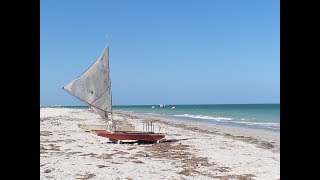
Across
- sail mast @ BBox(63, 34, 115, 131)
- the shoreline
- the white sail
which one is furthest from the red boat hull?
the shoreline

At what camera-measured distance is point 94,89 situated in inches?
996

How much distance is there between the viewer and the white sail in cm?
2509

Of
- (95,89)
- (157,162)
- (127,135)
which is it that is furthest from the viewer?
(95,89)

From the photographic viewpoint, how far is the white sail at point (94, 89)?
25094 mm

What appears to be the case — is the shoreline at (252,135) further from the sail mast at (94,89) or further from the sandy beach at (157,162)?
the sail mast at (94,89)

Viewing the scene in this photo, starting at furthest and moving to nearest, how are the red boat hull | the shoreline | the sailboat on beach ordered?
the sailboat on beach
the shoreline
the red boat hull

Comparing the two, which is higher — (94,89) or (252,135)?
(94,89)

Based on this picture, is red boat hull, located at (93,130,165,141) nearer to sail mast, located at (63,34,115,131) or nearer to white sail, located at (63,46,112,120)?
sail mast, located at (63,34,115,131)

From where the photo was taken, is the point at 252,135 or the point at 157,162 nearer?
the point at 157,162

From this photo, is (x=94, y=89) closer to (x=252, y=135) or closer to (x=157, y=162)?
(x=157, y=162)

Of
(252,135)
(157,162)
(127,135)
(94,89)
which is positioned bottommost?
(252,135)

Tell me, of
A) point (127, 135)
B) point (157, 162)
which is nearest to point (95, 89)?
point (127, 135)
